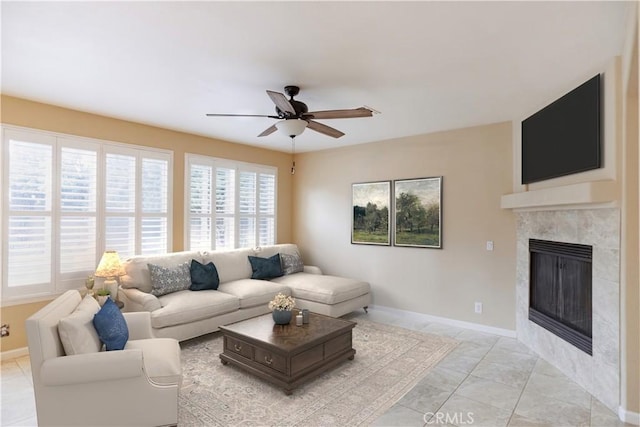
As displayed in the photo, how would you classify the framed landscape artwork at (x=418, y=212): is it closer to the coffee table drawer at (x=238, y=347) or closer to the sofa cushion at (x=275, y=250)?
the sofa cushion at (x=275, y=250)

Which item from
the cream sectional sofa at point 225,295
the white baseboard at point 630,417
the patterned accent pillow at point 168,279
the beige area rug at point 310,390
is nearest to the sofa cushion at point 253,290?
the cream sectional sofa at point 225,295

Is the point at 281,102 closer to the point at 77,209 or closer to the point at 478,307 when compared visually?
the point at 77,209

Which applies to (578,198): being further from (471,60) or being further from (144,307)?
(144,307)

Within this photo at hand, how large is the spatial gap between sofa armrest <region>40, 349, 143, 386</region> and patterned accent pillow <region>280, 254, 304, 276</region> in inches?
137

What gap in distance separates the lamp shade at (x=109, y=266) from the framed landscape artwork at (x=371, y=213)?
3.45m

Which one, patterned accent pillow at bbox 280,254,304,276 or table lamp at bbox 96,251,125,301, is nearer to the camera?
table lamp at bbox 96,251,125,301

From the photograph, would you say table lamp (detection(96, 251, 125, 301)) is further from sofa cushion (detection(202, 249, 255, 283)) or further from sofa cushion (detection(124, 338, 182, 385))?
sofa cushion (detection(124, 338, 182, 385))

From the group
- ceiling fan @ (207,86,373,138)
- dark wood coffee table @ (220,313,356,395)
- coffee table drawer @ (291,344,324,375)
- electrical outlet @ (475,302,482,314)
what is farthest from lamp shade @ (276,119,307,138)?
electrical outlet @ (475,302,482,314)

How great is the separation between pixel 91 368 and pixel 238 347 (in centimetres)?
136

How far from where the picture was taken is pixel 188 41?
248cm

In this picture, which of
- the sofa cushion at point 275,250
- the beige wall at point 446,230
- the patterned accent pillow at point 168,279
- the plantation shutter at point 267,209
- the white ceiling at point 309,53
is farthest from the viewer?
the plantation shutter at point 267,209

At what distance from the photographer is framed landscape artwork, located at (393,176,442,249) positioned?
4973mm

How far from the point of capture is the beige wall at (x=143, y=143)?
3652 mm

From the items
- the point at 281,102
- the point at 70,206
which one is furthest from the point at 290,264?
the point at 281,102
